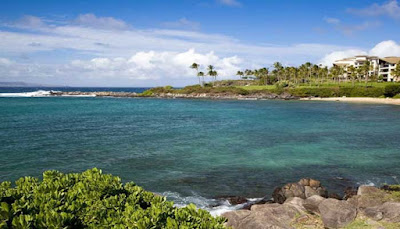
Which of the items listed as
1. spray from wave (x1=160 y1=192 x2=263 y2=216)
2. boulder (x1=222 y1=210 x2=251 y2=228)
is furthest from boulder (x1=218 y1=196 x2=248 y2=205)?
boulder (x1=222 y1=210 x2=251 y2=228)

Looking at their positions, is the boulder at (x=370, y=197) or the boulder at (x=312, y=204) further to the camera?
the boulder at (x=370, y=197)

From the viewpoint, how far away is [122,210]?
8.48 meters

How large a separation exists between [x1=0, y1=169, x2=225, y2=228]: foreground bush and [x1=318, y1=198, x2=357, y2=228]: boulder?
28.7ft

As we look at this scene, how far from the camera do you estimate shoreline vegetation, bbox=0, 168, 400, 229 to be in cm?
677

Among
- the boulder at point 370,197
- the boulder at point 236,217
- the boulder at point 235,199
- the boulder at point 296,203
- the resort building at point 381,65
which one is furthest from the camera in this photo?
the resort building at point 381,65

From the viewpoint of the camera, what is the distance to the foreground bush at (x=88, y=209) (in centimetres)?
658

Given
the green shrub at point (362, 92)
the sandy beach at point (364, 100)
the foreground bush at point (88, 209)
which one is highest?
the foreground bush at point (88, 209)

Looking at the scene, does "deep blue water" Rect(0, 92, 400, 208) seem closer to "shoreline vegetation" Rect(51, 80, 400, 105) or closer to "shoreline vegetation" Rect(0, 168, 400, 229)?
"shoreline vegetation" Rect(0, 168, 400, 229)

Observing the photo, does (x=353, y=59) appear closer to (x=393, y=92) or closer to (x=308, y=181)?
(x=393, y=92)

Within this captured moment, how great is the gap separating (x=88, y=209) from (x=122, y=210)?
101cm

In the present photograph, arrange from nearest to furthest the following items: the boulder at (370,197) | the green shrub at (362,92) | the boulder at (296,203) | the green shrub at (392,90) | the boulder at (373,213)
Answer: the boulder at (373,213), the boulder at (296,203), the boulder at (370,197), the green shrub at (392,90), the green shrub at (362,92)

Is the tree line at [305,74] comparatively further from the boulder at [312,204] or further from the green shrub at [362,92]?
the boulder at [312,204]

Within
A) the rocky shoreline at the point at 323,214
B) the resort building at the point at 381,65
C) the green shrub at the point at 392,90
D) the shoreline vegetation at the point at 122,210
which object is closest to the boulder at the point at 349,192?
the rocky shoreline at the point at 323,214

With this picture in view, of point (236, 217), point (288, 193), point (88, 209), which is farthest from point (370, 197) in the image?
point (88, 209)
